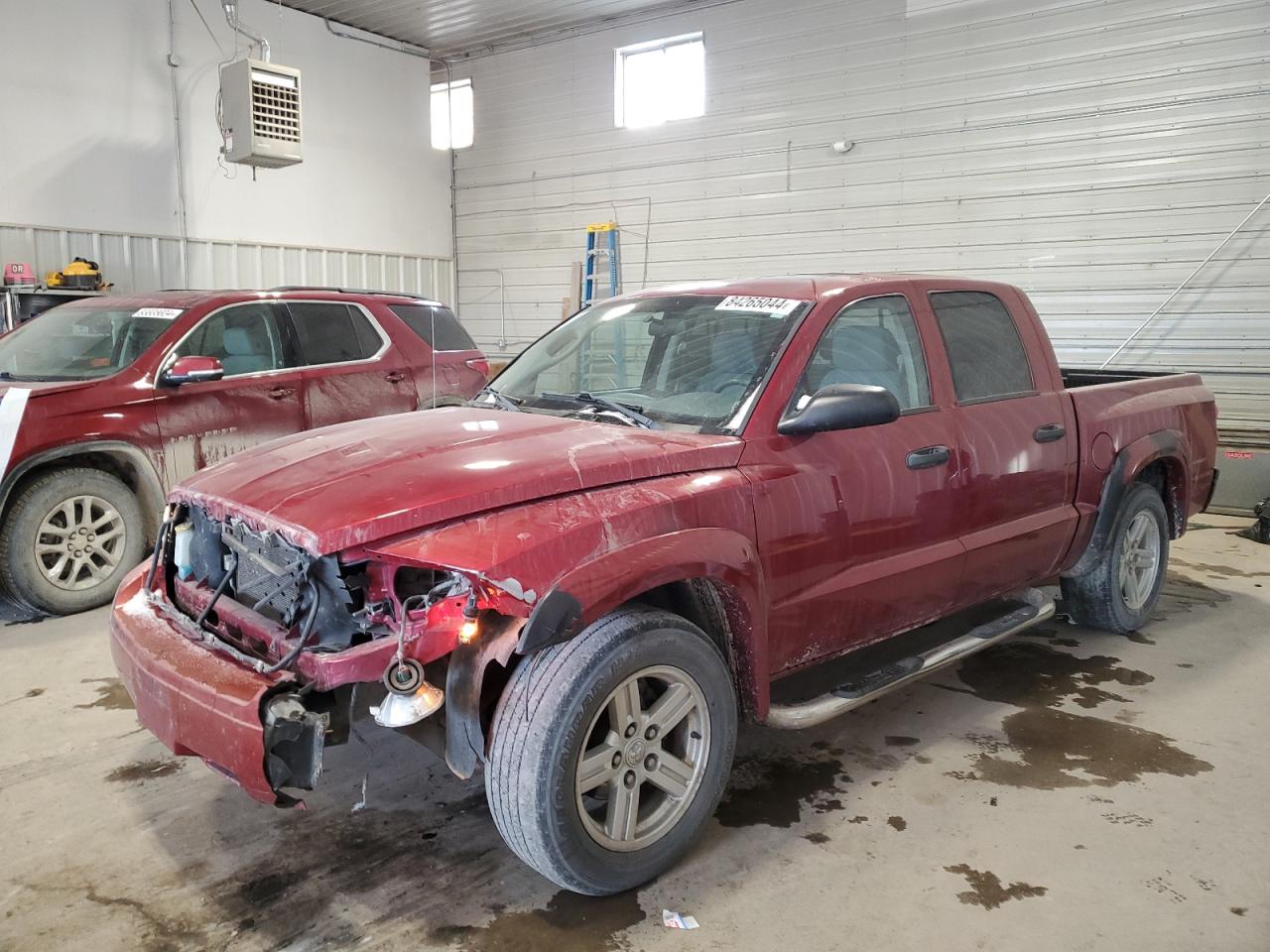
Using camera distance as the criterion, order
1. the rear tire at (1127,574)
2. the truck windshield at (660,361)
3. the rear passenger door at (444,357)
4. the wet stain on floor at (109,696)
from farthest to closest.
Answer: the rear passenger door at (444,357) → the rear tire at (1127,574) → the wet stain on floor at (109,696) → the truck windshield at (660,361)

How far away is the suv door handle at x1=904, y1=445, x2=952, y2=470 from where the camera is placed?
324 cm

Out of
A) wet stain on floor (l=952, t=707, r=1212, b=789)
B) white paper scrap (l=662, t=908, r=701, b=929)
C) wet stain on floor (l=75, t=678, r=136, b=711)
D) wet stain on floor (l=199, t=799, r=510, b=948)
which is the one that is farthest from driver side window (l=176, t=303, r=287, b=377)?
wet stain on floor (l=952, t=707, r=1212, b=789)

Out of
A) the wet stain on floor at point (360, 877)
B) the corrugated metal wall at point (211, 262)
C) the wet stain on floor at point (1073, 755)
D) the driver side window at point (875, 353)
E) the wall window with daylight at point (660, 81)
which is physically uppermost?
the wall window with daylight at point (660, 81)

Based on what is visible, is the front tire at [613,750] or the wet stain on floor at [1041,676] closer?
the front tire at [613,750]

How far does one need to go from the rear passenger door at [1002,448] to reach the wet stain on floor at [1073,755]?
0.55m

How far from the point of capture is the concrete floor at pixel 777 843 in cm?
239

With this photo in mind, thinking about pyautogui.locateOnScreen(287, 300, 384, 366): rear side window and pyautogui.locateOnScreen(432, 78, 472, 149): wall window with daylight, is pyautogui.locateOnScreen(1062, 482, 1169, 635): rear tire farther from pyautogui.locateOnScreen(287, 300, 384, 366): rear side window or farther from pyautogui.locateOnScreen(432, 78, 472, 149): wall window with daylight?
pyautogui.locateOnScreen(432, 78, 472, 149): wall window with daylight

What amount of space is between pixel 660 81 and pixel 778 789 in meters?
11.0

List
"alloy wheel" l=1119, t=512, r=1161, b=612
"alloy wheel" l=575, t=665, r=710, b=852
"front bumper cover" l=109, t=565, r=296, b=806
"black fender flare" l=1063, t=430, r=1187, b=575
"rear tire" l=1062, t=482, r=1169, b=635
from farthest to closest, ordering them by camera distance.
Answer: "alloy wheel" l=1119, t=512, r=1161, b=612 → "rear tire" l=1062, t=482, r=1169, b=635 → "black fender flare" l=1063, t=430, r=1187, b=575 → "alloy wheel" l=575, t=665, r=710, b=852 → "front bumper cover" l=109, t=565, r=296, b=806

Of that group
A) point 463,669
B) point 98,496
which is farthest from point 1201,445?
point 98,496

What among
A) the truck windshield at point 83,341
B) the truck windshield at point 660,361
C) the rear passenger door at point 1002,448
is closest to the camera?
the truck windshield at point 660,361

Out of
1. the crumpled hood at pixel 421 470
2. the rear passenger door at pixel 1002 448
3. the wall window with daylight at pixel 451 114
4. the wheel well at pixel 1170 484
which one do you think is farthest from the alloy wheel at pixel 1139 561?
the wall window with daylight at pixel 451 114

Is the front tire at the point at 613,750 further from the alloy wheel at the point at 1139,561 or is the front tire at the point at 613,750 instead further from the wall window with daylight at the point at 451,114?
the wall window with daylight at the point at 451,114

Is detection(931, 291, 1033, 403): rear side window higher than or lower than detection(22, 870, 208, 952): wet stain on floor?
higher
